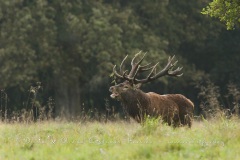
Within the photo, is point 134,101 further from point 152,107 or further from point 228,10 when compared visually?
point 228,10

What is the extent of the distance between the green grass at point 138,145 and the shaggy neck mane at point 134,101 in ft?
7.39

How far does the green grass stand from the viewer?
8.35 meters

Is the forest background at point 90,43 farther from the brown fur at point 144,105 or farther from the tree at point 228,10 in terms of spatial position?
the tree at point 228,10

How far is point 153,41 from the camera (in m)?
26.9

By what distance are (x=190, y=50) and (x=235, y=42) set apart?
238 cm

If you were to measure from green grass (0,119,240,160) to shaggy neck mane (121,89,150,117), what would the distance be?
225 cm

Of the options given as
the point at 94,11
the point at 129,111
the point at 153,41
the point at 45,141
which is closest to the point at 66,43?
the point at 94,11

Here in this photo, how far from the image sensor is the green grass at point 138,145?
8352mm

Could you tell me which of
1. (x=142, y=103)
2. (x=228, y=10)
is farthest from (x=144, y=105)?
(x=228, y=10)

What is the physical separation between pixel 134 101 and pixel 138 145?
4.43 m

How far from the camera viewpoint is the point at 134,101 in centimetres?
1314

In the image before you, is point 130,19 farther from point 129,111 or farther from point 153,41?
point 129,111

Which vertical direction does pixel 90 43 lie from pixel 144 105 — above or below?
above

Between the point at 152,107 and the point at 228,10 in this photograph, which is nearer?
the point at 228,10
